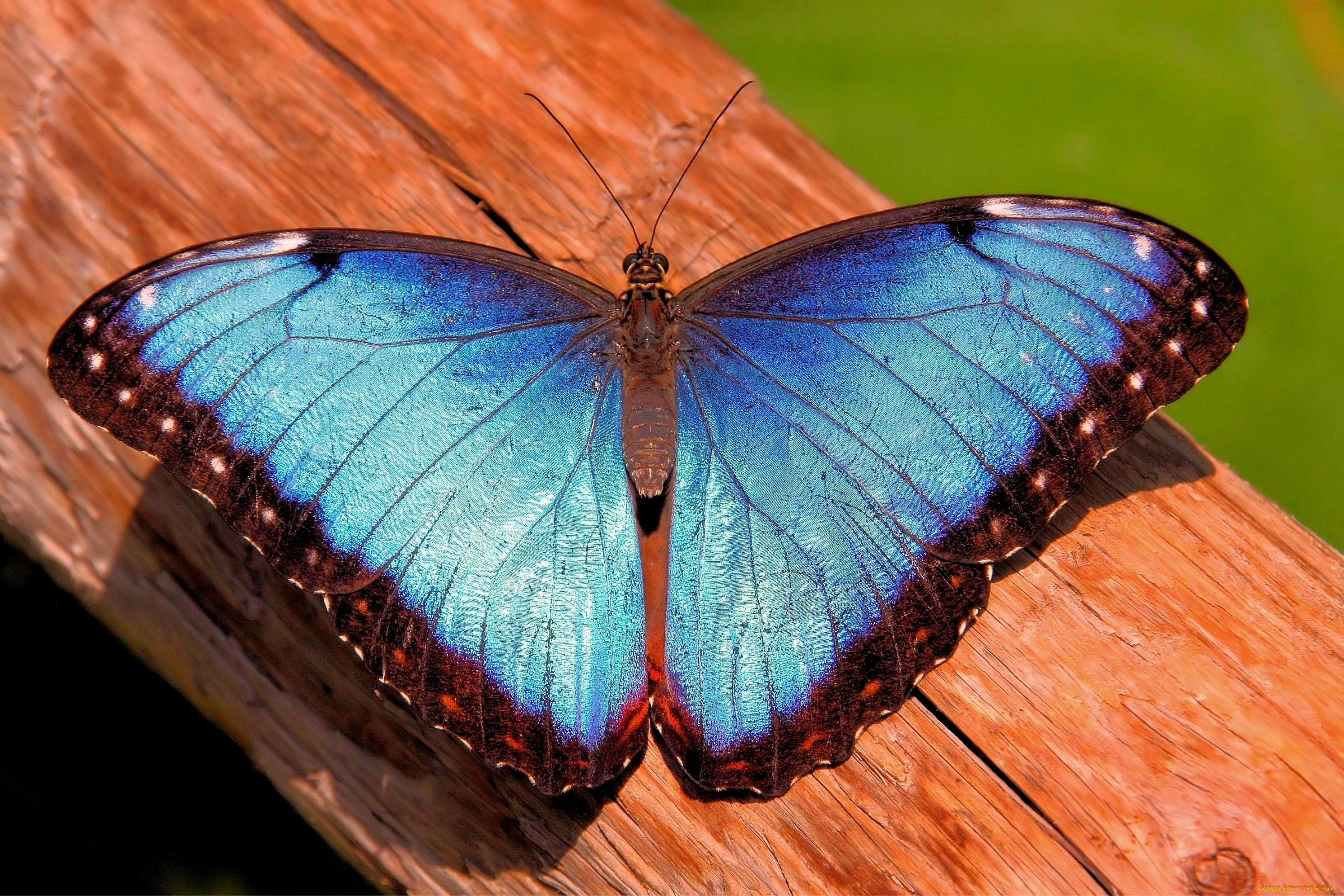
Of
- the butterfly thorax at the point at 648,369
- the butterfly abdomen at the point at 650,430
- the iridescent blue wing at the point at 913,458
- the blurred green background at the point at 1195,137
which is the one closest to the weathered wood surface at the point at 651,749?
the iridescent blue wing at the point at 913,458

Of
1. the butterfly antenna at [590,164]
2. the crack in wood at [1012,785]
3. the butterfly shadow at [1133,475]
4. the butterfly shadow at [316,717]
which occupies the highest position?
the butterfly antenna at [590,164]

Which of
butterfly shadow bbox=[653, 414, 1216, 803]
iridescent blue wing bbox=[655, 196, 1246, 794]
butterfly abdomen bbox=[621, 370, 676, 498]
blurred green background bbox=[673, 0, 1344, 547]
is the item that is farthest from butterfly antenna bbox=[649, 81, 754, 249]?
blurred green background bbox=[673, 0, 1344, 547]

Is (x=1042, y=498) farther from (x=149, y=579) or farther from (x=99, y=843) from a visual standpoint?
(x=99, y=843)

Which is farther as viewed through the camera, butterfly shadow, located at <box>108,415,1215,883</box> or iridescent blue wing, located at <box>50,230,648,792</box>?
butterfly shadow, located at <box>108,415,1215,883</box>

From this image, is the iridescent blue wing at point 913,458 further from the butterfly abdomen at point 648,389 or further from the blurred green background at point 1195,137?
the blurred green background at point 1195,137

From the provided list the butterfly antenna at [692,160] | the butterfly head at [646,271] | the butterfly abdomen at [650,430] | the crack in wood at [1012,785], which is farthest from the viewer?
the butterfly antenna at [692,160]

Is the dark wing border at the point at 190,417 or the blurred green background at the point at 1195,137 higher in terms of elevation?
the blurred green background at the point at 1195,137

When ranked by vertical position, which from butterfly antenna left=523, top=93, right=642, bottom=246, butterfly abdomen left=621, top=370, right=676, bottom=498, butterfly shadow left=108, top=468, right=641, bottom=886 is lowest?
butterfly shadow left=108, top=468, right=641, bottom=886

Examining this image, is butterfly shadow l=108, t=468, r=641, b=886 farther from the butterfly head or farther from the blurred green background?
the blurred green background

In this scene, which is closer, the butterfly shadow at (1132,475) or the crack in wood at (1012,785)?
the crack in wood at (1012,785)

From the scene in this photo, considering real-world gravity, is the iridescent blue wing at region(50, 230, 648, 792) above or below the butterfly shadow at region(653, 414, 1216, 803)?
below
